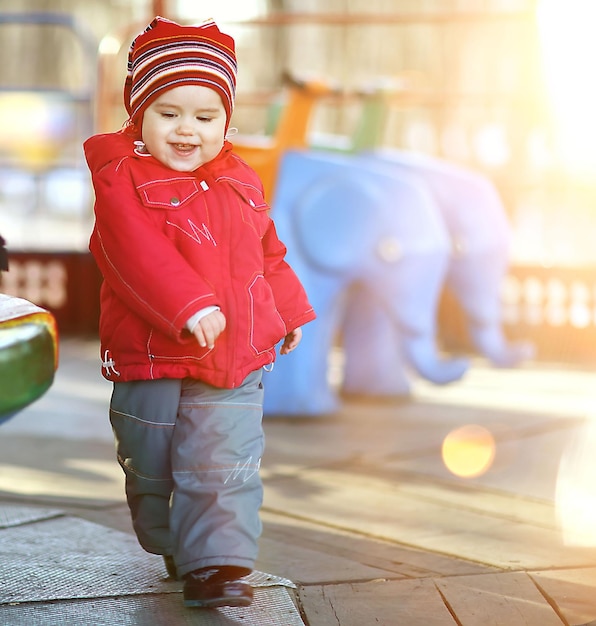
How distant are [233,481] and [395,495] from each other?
53.4 inches

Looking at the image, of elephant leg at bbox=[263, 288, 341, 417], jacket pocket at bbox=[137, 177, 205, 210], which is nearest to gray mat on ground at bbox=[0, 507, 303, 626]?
jacket pocket at bbox=[137, 177, 205, 210]

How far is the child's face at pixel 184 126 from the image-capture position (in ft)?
8.62

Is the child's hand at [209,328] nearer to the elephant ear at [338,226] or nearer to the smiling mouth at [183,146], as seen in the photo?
the smiling mouth at [183,146]

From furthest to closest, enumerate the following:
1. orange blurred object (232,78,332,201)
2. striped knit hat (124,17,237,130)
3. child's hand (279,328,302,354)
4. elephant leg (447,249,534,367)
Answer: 1. elephant leg (447,249,534,367)
2. orange blurred object (232,78,332,201)
3. child's hand (279,328,302,354)
4. striped knit hat (124,17,237,130)

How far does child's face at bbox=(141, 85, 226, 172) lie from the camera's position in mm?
2627

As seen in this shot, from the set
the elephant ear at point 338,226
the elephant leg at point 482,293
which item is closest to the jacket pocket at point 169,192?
the elephant ear at point 338,226

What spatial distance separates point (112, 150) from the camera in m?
2.68

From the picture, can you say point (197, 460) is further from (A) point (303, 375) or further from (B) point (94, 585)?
(A) point (303, 375)

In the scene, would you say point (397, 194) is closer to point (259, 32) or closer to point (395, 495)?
point (395, 495)

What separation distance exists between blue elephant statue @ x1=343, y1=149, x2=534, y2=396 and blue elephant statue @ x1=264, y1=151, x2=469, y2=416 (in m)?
0.36

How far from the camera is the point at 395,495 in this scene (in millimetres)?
3877

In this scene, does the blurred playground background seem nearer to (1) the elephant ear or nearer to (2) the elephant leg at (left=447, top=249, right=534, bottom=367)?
(1) the elephant ear

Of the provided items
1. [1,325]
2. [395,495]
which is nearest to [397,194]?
[395,495]

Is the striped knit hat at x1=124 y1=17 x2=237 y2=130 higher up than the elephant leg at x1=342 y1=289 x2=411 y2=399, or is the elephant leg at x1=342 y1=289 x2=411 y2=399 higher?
the striped knit hat at x1=124 y1=17 x2=237 y2=130
